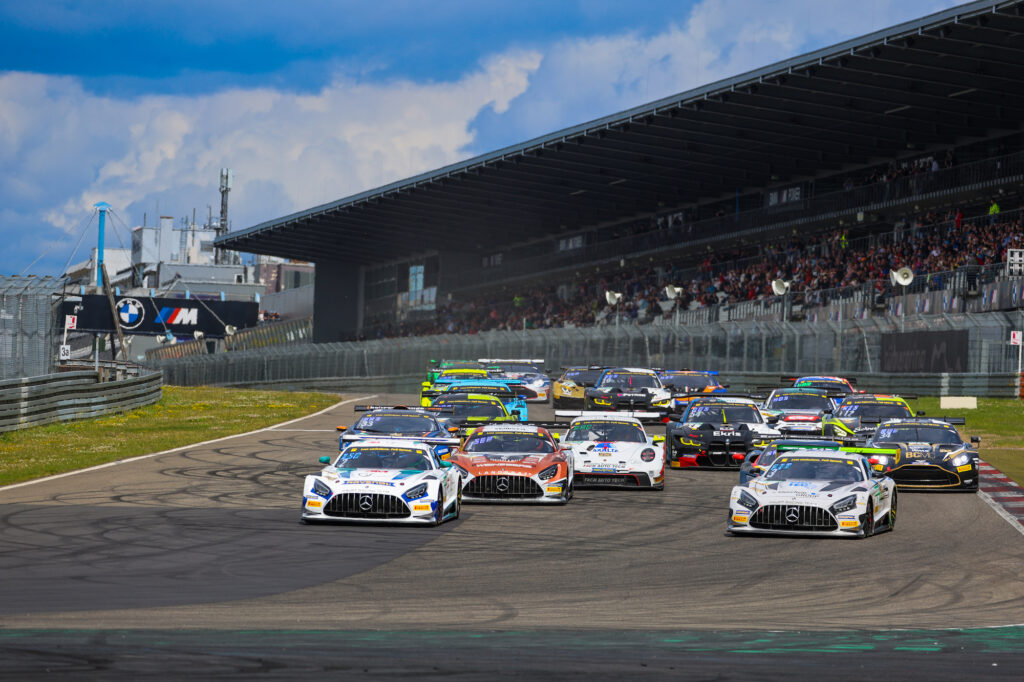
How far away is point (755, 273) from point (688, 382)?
21.3 meters

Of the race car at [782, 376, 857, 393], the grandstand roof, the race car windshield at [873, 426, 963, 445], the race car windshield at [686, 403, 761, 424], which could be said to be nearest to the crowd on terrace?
the grandstand roof

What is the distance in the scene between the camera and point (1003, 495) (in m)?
21.2

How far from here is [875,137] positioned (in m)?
53.0

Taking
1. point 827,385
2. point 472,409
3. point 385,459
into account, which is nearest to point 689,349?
point 827,385

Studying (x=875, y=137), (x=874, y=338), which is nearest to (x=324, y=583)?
(x=874, y=338)

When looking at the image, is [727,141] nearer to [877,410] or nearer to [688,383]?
[688,383]

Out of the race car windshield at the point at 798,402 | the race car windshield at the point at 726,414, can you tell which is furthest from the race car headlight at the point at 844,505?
the race car windshield at the point at 798,402

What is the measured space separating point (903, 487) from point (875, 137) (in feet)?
111

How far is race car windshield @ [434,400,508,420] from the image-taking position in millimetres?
27641

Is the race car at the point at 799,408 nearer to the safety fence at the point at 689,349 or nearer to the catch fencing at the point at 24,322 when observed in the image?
the safety fence at the point at 689,349

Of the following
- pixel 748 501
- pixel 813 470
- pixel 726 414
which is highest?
pixel 726 414

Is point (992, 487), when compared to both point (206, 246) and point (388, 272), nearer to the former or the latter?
point (388, 272)

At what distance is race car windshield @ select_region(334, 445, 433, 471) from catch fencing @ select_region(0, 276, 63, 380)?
10344 millimetres

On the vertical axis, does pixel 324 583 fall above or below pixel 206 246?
below
